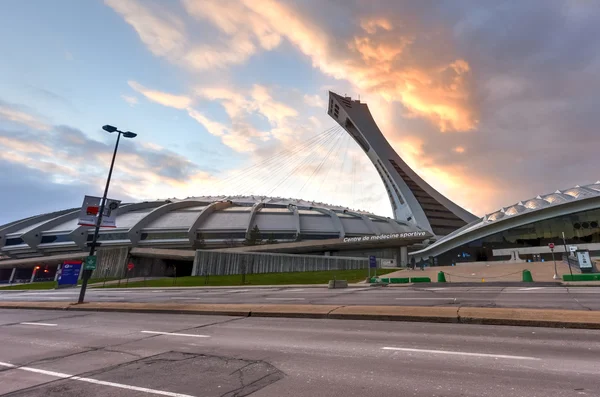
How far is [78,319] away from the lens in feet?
42.1

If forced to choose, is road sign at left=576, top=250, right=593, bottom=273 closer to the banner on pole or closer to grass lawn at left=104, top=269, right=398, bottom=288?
grass lawn at left=104, top=269, right=398, bottom=288

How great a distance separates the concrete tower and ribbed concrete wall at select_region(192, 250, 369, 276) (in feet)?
167

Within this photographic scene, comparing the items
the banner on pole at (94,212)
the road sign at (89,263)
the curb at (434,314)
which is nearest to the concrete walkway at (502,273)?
the curb at (434,314)

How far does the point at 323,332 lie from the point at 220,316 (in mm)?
5278

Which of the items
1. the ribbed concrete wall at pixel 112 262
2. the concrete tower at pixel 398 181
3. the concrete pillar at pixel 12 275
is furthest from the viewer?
the concrete tower at pixel 398 181

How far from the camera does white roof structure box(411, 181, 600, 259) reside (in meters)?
43.4

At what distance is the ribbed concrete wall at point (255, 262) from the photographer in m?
48.7

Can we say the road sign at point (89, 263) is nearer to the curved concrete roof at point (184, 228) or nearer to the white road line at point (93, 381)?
the white road line at point (93, 381)

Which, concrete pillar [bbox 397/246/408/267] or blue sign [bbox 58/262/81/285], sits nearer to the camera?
blue sign [bbox 58/262/81/285]

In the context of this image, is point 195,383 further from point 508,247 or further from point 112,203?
point 508,247

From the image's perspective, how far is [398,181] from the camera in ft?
318

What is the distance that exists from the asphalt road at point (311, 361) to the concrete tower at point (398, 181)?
8654cm

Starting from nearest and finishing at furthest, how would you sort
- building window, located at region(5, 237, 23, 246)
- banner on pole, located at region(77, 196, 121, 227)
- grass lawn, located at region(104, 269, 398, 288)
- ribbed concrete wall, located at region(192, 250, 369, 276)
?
1. banner on pole, located at region(77, 196, 121, 227)
2. grass lawn, located at region(104, 269, 398, 288)
3. ribbed concrete wall, located at region(192, 250, 369, 276)
4. building window, located at region(5, 237, 23, 246)

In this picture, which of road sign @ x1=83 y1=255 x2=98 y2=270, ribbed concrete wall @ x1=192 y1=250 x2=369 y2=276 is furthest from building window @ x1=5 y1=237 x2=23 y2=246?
road sign @ x1=83 y1=255 x2=98 y2=270
